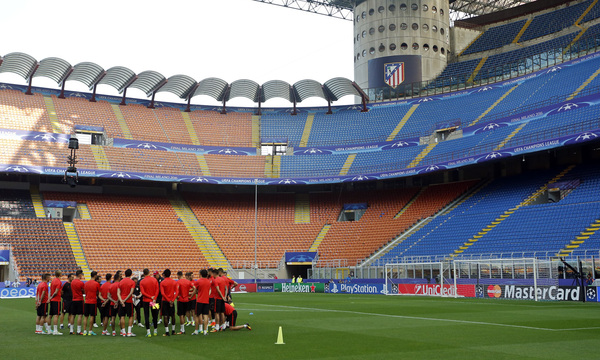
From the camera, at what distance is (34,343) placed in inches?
596

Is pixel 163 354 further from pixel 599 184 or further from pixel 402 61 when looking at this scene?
pixel 402 61

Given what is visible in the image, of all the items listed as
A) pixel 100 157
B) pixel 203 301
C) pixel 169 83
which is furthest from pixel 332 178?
pixel 203 301

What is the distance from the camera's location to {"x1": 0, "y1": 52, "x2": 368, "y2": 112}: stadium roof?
62281mm

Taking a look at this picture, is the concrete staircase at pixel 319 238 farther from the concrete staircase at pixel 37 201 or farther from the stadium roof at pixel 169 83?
the concrete staircase at pixel 37 201

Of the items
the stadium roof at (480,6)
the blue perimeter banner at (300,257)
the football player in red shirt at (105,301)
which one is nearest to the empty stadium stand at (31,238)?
the blue perimeter banner at (300,257)

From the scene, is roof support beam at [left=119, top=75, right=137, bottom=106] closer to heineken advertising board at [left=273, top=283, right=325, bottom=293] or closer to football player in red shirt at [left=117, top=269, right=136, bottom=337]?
heineken advertising board at [left=273, top=283, right=325, bottom=293]

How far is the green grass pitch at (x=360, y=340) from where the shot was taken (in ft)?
42.2

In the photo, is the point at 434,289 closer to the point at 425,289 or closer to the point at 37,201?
the point at 425,289

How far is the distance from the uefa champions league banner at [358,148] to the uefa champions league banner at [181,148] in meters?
6.20

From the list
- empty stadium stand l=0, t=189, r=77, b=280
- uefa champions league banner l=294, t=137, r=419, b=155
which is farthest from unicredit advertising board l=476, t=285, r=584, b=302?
empty stadium stand l=0, t=189, r=77, b=280

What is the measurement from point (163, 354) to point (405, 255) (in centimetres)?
3862

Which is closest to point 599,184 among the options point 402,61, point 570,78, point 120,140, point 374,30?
point 570,78

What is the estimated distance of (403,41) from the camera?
7356cm

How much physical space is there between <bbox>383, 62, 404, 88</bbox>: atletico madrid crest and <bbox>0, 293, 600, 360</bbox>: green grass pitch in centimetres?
5305
